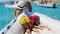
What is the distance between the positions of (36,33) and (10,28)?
0.46 metres

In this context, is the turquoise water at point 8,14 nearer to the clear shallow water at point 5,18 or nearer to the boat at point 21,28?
the clear shallow water at point 5,18

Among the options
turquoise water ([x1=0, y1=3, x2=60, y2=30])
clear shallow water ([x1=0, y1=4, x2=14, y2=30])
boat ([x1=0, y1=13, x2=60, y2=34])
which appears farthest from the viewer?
turquoise water ([x1=0, y1=3, x2=60, y2=30])

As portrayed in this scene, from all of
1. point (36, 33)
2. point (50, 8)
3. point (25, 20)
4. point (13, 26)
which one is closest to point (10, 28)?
point (13, 26)

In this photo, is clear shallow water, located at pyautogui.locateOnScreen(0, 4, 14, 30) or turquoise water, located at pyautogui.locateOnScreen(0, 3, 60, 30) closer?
clear shallow water, located at pyautogui.locateOnScreen(0, 4, 14, 30)

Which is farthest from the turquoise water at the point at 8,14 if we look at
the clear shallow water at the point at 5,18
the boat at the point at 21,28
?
the boat at the point at 21,28

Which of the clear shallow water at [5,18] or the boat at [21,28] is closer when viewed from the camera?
the boat at [21,28]

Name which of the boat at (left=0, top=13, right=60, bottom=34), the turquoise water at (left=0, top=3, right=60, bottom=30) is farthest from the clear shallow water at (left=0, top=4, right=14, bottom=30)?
the boat at (left=0, top=13, right=60, bottom=34)

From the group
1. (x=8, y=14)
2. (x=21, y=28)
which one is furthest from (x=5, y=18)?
(x=21, y=28)

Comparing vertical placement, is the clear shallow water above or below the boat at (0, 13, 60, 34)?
below

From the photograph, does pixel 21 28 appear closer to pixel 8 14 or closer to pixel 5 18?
pixel 5 18

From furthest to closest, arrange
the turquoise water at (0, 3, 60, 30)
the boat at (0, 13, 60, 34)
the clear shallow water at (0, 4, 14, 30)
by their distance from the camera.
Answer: the turquoise water at (0, 3, 60, 30) → the clear shallow water at (0, 4, 14, 30) → the boat at (0, 13, 60, 34)

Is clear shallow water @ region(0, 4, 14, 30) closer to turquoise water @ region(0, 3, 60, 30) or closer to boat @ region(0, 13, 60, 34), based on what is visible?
turquoise water @ region(0, 3, 60, 30)

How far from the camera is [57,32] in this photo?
249 centimetres

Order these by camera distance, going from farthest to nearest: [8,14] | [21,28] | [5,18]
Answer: [8,14] < [5,18] < [21,28]
